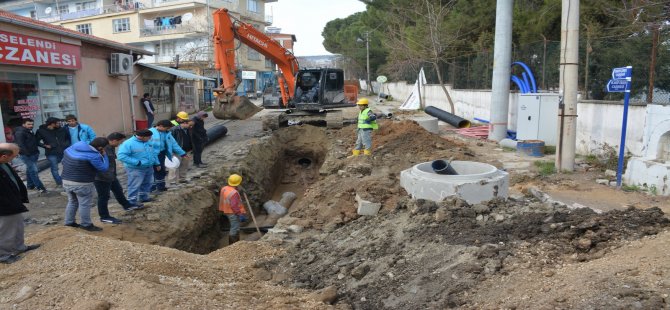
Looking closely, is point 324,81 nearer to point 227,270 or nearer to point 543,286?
point 227,270

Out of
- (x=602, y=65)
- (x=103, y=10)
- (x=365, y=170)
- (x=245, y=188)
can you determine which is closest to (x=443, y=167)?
(x=365, y=170)

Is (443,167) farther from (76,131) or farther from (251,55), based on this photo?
(251,55)

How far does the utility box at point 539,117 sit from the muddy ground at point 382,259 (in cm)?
336

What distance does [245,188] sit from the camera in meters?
10.9

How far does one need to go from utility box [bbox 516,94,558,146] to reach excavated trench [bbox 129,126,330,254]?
18.6 ft

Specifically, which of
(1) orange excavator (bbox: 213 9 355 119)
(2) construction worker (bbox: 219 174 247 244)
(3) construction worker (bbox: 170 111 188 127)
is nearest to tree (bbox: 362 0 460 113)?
(1) orange excavator (bbox: 213 9 355 119)

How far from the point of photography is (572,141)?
8812 mm

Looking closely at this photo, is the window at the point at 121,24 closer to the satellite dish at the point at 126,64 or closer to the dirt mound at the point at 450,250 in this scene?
the satellite dish at the point at 126,64

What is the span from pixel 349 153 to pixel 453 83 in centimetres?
1143

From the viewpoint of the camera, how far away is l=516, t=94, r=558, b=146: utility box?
1122 cm

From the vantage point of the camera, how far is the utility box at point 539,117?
11.2m

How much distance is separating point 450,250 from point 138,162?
17.7 feet

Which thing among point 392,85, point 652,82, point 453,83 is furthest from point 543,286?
point 392,85

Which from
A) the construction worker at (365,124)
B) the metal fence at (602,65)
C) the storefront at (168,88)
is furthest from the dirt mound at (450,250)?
the storefront at (168,88)
